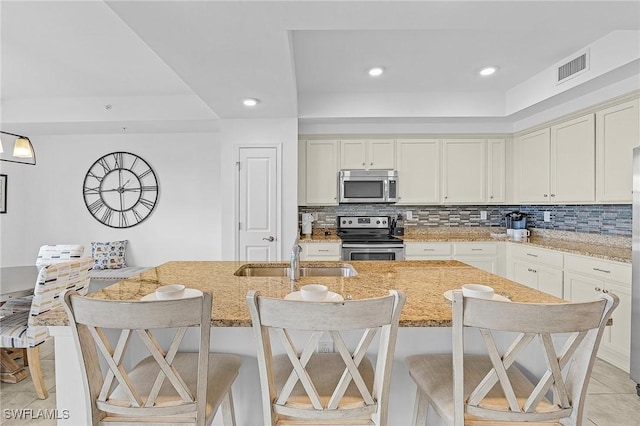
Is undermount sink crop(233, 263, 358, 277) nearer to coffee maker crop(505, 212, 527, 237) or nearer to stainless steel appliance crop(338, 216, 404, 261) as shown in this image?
stainless steel appliance crop(338, 216, 404, 261)

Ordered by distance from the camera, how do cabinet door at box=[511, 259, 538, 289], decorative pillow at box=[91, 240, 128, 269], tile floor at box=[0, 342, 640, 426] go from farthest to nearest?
decorative pillow at box=[91, 240, 128, 269]
cabinet door at box=[511, 259, 538, 289]
tile floor at box=[0, 342, 640, 426]

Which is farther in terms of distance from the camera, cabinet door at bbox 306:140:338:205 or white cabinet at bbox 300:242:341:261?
cabinet door at bbox 306:140:338:205

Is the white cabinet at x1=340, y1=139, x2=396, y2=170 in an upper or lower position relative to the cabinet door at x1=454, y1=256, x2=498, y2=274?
upper

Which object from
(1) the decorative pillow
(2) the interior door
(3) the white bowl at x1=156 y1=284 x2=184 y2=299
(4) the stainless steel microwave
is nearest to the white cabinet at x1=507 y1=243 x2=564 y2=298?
(4) the stainless steel microwave

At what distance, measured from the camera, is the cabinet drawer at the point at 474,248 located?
397 cm

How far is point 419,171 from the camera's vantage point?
14.1ft

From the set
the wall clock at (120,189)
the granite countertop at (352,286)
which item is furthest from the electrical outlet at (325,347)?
the wall clock at (120,189)

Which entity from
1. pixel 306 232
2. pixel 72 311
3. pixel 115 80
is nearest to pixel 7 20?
pixel 115 80

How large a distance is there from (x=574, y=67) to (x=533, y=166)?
50.1 inches

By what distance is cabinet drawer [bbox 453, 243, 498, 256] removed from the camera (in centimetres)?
397

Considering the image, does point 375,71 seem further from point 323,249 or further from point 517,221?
point 517,221

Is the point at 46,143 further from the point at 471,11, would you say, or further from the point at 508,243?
the point at 508,243

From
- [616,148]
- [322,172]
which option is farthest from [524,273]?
[322,172]

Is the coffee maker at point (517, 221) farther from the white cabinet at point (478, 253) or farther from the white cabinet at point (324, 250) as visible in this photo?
the white cabinet at point (324, 250)
